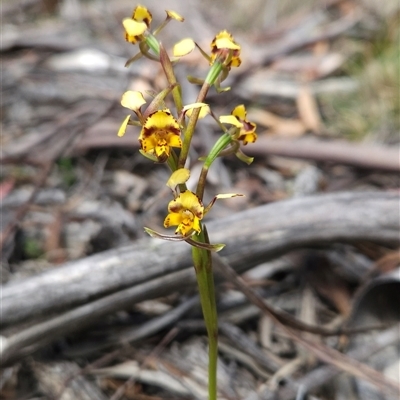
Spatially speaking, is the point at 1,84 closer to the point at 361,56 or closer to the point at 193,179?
the point at 193,179

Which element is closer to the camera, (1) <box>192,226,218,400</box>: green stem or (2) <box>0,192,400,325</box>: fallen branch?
(1) <box>192,226,218,400</box>: green stem

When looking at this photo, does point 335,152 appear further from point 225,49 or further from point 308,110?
point 225,49

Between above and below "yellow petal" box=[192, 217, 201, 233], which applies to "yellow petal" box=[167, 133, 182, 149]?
above

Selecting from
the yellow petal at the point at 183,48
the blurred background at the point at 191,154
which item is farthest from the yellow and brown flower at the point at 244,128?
the blurred background at the point at 191,154

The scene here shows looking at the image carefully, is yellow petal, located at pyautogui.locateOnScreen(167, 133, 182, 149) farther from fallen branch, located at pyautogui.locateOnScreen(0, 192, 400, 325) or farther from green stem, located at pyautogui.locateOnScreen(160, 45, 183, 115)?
fallen branch, located at pyautogui.locateOnScreen(0, 192, 400, 325)

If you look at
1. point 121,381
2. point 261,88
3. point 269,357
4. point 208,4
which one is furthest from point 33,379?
point 208,4

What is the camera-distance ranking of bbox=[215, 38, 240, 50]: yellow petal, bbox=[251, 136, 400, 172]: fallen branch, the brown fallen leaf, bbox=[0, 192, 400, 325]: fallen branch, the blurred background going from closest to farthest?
bbox=[215, 38, 240, 50]: yellow petal < bbox=[0, 192, 400, 325]: fallen branch < the blurred background < bbox=[251, 136, 400, 172]: fallen branch < the brown fallen leaf

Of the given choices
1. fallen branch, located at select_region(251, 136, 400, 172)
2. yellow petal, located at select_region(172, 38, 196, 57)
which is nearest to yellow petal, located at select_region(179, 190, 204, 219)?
yellow petal, located at select_region(172, 38, 196, 57)

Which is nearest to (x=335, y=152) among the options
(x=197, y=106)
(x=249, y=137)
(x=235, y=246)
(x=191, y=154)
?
(x=191, y=154)
